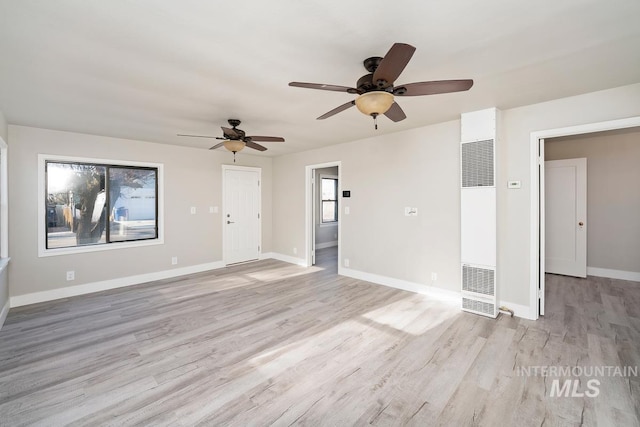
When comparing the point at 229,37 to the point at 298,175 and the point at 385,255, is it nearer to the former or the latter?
the point at 385,255

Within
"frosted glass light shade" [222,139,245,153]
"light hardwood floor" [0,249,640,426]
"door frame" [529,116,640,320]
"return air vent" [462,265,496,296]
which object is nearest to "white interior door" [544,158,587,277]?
"light hardwood floor" [0,249,640,426]

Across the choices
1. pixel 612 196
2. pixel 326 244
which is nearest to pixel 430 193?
pixel 612 196

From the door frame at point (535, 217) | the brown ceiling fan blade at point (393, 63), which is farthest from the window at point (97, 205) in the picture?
the door frame at point (535, 217)

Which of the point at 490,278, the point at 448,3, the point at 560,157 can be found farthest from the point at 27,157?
the point at 560,157

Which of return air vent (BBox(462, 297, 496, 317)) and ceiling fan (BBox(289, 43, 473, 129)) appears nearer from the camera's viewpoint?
ceiling fan (BBox(289, 43, 473, 129))

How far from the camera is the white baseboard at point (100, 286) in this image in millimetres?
4031

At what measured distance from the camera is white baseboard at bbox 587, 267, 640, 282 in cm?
477

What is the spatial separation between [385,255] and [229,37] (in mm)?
3925

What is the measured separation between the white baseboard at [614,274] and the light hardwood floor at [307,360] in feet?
2.74

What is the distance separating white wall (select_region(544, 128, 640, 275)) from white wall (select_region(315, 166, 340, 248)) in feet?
17.7

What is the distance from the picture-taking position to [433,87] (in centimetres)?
204

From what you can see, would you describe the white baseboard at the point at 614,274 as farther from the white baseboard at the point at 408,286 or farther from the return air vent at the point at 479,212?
the white baseboard at the point at 408,286

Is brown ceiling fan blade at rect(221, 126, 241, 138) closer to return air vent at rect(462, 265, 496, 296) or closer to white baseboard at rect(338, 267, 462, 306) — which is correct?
white baseboard at rect(338, 267, 462, 306)

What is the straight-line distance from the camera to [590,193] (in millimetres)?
5207
